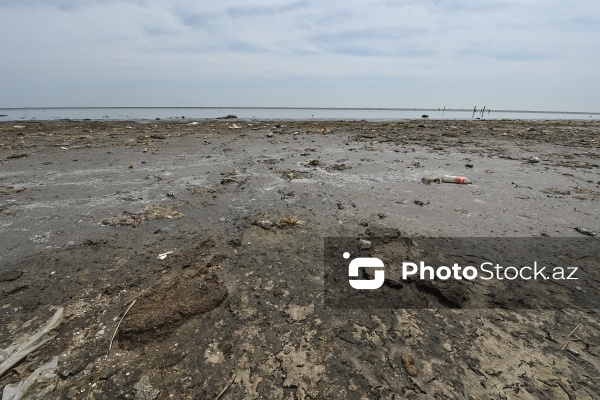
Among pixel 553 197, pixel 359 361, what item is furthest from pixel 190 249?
pixel 553 197

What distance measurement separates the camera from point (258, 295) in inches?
95.3

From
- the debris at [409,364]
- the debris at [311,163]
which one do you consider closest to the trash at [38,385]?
the debris at [409,364]

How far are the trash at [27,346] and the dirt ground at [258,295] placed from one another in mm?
41

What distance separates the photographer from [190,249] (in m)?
3.16

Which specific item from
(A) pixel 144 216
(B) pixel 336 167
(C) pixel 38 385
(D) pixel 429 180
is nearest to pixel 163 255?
(A) pixel 144 216

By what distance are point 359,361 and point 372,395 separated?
0.23m

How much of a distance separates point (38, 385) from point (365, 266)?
2.46 m

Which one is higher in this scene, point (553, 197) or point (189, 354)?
point (553, 197)

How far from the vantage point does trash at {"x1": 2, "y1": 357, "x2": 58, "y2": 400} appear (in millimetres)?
1617

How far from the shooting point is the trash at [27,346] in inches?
69.9

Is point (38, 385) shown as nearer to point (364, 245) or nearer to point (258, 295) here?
point (258, 295)

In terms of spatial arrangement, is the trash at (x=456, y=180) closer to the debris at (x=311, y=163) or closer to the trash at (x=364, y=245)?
the debris at (x=311, y=163)

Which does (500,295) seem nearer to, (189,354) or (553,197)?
(189,354)

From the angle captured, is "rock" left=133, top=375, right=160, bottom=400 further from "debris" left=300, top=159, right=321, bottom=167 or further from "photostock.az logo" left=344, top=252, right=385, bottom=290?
"debris" left=300, top=159, right=321, bottom=167
